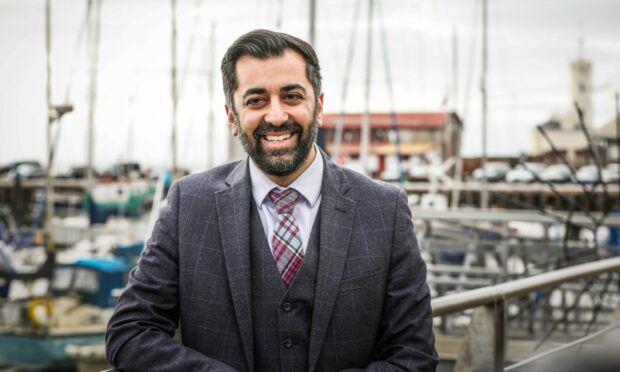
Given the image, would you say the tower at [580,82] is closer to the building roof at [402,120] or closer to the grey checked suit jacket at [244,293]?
the building roof at [402,120]

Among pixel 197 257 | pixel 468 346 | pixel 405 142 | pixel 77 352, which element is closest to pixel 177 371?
pixel 197 257

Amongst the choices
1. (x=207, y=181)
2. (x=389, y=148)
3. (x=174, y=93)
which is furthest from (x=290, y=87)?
(x=389, y=148)

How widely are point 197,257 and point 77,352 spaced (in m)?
7.64

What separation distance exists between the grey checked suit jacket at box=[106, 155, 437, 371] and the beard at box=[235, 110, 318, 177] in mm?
116

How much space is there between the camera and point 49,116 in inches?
240

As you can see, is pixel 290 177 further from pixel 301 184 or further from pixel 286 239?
pixel 286 239

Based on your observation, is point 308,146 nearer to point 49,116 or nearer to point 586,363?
point 586,363

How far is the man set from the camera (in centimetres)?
185

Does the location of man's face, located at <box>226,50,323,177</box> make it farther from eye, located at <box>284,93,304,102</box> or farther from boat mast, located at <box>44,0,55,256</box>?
boat mast, located at <box>44,0,55,256</box>

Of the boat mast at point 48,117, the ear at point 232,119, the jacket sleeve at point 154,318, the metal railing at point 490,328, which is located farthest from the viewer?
the boat mast at point 48,117

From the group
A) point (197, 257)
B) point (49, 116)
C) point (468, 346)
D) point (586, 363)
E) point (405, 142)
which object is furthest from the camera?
point (405, 142)

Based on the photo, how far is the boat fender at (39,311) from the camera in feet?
30.8

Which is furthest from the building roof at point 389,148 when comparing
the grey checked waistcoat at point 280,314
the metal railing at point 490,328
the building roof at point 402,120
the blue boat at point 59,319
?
the grey checked waistcoat at point 280,314

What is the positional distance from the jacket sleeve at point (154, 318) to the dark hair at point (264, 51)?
0.43 m
